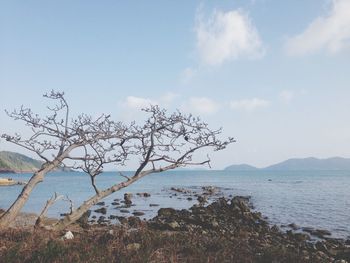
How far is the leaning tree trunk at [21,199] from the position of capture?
35.5ft

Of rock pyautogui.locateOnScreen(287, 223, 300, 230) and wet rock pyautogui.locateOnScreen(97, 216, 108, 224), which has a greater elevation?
wet rock pyautogui.locateOnScreen(97, 216, 108, 224)

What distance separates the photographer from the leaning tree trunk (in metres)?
10.8

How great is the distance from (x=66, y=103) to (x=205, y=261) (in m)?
7.64

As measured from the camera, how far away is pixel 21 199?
1114 centimetres

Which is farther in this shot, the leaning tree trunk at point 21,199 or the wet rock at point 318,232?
the wet rock at point 318,232

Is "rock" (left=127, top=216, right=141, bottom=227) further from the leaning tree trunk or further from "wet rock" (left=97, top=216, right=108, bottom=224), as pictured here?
the leaning tree trunk

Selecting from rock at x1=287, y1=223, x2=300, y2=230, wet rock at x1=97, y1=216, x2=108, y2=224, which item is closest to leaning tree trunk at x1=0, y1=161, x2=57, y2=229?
wet rock at x1=97, y1=216, x2=108, y2=224

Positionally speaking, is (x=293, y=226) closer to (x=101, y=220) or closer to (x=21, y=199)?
(x=101, y=220)

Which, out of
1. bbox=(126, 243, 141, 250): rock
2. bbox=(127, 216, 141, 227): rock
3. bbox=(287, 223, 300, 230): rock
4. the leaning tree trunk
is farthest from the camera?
bbox=(287, 223, 300, 230): rock

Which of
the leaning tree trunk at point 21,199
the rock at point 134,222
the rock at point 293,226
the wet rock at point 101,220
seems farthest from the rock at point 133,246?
the rock at point 293,226

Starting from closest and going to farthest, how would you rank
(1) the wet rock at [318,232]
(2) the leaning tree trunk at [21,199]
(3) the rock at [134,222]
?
(2) the leaning tree trunk at [21,199] < (3) the rock at [134,222] < (1) the wet rock at [318,232]

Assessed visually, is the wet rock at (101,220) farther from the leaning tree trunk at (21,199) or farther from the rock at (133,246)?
the rock at (133,246)

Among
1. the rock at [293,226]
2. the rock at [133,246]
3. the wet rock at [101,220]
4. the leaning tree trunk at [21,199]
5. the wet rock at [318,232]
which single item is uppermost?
the leaning tree trunk at [21,199]

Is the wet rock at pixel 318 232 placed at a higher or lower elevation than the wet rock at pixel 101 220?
lower
